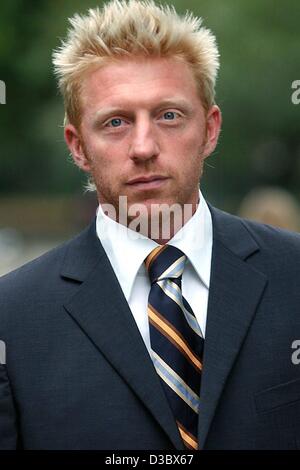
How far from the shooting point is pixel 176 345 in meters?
3.08

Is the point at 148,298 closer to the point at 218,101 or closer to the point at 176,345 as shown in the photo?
the point at 176,345

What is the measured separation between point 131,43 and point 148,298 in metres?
0.73

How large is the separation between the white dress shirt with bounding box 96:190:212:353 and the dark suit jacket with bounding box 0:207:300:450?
0.03 metres

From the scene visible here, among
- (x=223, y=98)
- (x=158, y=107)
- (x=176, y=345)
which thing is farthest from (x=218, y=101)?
(x=176, y=345)

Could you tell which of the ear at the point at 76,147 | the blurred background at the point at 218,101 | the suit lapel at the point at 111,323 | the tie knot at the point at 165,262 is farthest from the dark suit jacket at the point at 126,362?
the blurred background at the point at 218,101

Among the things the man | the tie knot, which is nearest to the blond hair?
the man

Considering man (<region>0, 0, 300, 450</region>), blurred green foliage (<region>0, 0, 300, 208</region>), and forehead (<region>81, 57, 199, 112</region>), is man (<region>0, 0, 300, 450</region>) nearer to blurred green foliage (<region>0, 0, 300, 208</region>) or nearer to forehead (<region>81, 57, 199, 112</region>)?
forehead (<region>81, 57, 199, 112</region>)

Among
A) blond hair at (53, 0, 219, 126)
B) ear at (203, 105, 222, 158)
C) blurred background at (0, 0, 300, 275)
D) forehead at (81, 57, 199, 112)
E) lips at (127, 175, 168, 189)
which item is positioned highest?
blond hair at (53, 0, 219, 126)

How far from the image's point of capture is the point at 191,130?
3.21m

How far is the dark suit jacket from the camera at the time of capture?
3039 millimetres

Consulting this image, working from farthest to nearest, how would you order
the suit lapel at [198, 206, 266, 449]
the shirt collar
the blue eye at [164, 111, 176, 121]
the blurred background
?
the blurred background, the shirt collar, the blue eye at [164, 111, 176, 121], the suit lapel at [198, 206, 266, 449]
